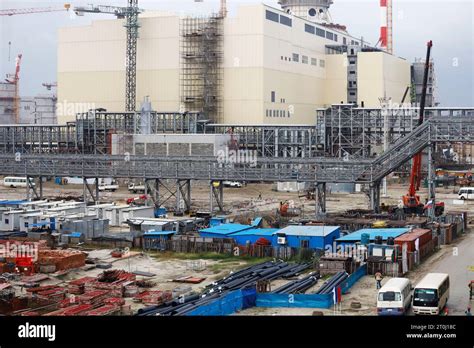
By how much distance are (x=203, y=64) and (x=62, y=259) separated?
49.4 m

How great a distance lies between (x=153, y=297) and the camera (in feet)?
67.9

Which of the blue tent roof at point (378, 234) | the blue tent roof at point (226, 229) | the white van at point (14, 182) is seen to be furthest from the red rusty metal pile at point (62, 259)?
the white van at point (14, 182)

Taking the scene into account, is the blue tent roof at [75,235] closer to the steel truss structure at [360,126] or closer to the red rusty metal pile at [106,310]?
the red rusty metal pile at [106,310]

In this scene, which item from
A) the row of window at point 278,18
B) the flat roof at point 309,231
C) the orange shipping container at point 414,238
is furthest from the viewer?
the row of window at point 278,18

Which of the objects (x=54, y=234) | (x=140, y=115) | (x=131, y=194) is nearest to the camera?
(x=54, y=234)

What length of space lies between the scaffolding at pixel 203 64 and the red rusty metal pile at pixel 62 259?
46.9 m

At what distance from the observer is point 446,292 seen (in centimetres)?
1933

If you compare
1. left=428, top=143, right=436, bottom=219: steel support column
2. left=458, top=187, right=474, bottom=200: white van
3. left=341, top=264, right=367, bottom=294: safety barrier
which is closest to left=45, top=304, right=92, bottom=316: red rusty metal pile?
left=341, top=264, right=367, bottom=294: safety barrier

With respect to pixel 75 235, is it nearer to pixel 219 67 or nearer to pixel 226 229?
pixel 226 229

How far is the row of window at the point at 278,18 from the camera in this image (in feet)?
236

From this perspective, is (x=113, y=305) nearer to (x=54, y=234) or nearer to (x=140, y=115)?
(x=54, y=234)
